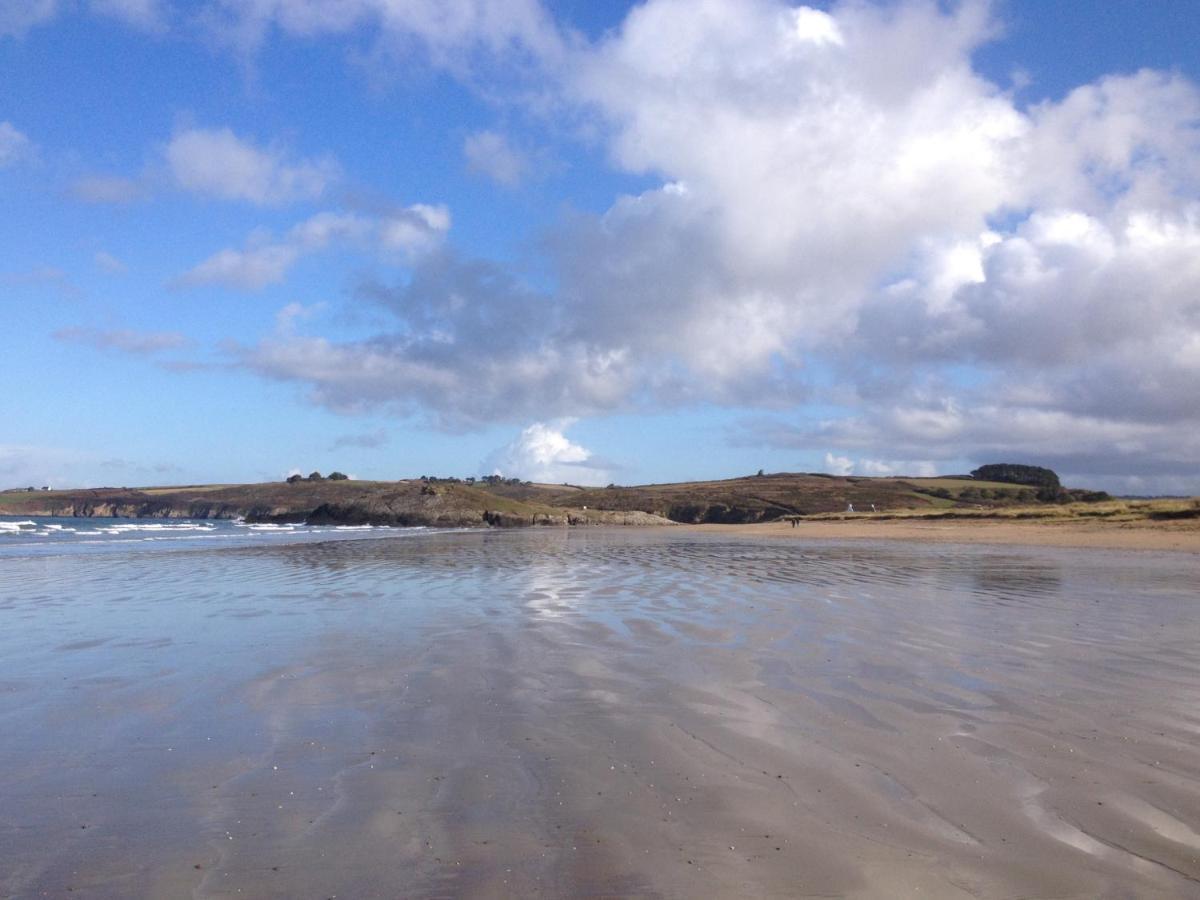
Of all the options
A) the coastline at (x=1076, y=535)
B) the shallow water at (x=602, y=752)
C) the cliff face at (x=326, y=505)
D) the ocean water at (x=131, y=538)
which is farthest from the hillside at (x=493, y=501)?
the shallow water at (x=602, y=752)

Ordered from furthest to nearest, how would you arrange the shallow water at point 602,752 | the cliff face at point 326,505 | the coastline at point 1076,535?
1. the cliff face at point 326,505
2. the coastline at point 1076,535
3. the shallow water at point 602,752

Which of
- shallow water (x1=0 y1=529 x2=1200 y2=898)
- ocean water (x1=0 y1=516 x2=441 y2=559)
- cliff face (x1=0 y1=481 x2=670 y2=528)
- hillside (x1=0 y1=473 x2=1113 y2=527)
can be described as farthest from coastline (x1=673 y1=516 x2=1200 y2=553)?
cliff face (x1=0 y1=481 x2=670 y2=528)

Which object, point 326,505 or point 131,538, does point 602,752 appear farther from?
point 326,505

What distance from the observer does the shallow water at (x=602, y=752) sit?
14.7 feet

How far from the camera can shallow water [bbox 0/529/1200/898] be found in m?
4.48

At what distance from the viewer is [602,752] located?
6.55 meters

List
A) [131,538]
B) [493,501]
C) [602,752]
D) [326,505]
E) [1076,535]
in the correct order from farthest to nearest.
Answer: [326,505] → [493,501] → [131,538] → [1076,535] → [602,752]

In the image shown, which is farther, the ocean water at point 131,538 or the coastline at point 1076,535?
the ocean water at point 131,538

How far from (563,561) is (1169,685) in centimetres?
2234

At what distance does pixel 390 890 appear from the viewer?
4.23m

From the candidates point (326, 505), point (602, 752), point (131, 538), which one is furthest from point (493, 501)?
point (602, 752)

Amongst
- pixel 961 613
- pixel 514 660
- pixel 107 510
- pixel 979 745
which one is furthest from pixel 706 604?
pixel 107 510

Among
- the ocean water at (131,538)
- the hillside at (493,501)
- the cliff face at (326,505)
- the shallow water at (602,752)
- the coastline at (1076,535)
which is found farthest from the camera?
the hillside at (493,501)

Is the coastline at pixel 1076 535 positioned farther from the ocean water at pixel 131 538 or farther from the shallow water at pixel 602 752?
the ocean water at pixel 131 538
